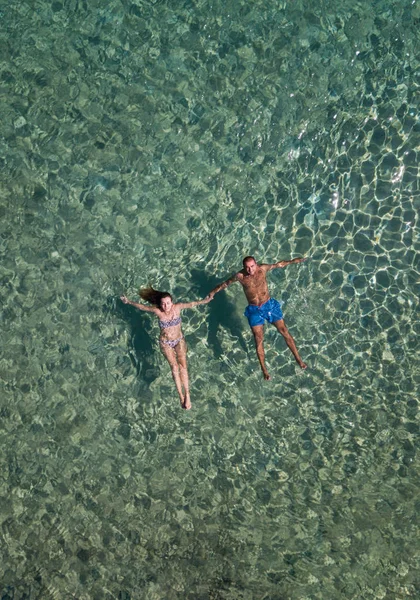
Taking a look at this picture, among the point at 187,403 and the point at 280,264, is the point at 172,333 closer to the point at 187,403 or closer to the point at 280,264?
the point at 187,403

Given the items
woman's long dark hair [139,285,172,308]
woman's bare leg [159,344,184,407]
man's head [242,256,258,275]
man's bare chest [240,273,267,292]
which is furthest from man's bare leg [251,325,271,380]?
woman's long dark hair [139,285,172,308]

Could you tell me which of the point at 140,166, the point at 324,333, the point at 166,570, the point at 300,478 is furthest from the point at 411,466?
the point at 140,166

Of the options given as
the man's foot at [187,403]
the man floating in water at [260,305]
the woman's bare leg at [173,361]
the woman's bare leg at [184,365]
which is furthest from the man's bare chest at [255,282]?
the man's foot at [187,403]

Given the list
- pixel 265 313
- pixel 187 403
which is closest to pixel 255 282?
pixel 265 313

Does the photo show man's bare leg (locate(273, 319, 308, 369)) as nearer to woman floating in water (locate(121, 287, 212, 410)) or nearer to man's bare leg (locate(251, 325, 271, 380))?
man's bare leg (locate(251, 325, 271, 380))

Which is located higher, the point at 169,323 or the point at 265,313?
the point at 169,323

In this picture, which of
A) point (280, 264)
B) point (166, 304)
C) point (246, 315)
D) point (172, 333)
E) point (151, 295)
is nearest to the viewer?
point (166, 304)
